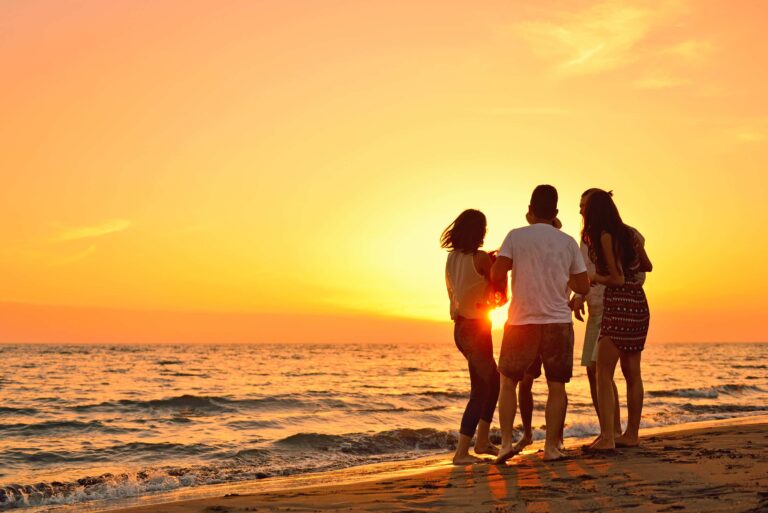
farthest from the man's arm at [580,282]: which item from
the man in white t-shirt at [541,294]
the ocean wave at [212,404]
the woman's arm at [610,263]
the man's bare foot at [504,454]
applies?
the ocean wave at [212,404]

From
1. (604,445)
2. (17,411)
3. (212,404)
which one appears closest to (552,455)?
(604,445)

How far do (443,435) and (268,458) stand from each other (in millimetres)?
3154

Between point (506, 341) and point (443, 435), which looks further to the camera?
point (443, 435)

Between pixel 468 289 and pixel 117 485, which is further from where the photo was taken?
pixel 117 485

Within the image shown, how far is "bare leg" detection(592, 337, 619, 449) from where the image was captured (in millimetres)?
6812

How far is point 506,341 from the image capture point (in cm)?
640

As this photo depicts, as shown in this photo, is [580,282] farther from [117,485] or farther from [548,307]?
[117,485]

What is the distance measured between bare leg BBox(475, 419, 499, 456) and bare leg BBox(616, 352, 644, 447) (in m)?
1.24

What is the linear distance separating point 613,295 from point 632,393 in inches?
40.4

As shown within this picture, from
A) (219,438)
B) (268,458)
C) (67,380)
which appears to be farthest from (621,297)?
(67,380)

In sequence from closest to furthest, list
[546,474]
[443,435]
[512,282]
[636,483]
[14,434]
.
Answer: [636,483]
[546,474]
[512,282]
[443,435]
[14,434]

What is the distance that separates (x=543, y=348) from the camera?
20.5 feet

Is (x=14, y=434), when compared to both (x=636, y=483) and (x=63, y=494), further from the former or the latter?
(x=636, y=483)

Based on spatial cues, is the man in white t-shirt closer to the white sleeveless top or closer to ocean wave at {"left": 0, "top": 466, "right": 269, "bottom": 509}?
the white sleeveless top
